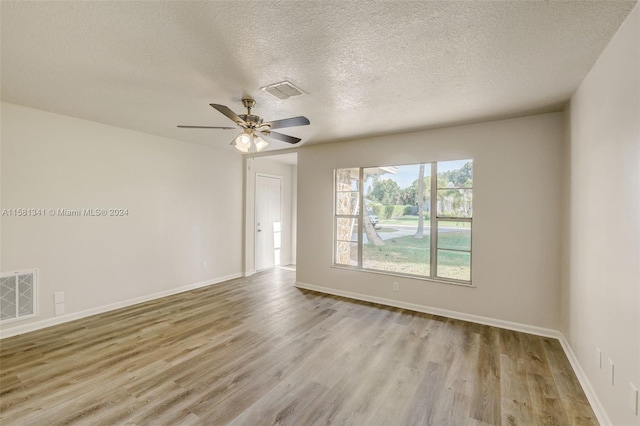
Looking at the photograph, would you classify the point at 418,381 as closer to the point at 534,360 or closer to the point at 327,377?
the point at 327,377

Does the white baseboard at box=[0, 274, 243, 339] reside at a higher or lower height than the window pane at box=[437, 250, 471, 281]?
lower

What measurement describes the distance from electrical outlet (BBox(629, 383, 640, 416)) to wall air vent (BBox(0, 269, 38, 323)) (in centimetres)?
530

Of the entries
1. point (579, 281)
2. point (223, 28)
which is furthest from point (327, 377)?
point (223, 28)

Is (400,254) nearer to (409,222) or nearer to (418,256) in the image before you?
(418,256)

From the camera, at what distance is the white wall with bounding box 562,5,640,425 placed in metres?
1.59

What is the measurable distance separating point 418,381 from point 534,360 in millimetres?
1254

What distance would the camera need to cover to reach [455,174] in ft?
12.6

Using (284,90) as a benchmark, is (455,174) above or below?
below

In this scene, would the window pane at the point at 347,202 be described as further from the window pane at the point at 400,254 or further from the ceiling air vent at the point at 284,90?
the ceiling air vent at the point at 284,90

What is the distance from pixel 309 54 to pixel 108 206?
3.58m

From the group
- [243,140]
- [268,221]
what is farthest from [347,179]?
[268,221]

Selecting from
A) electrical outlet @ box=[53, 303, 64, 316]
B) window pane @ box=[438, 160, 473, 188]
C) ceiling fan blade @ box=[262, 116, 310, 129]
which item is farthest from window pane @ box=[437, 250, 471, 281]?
electrical outlet @ box=[53, 303, 64, 316]

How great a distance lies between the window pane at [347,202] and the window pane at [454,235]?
1.38 m

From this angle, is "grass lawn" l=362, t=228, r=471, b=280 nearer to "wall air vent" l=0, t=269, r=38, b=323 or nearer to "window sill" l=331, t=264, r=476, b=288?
"window sill" l=331, t=264, r=476, b=288
